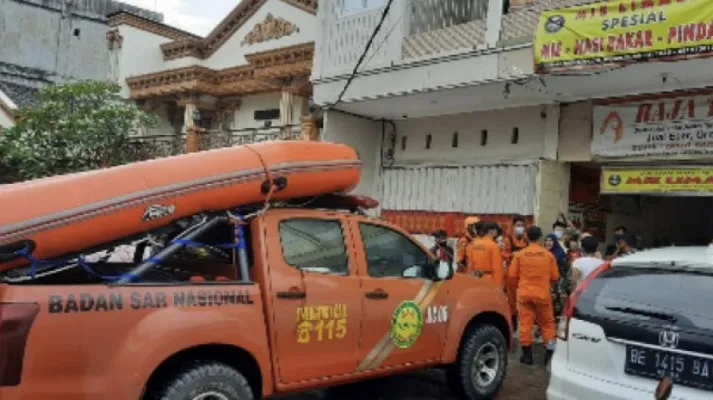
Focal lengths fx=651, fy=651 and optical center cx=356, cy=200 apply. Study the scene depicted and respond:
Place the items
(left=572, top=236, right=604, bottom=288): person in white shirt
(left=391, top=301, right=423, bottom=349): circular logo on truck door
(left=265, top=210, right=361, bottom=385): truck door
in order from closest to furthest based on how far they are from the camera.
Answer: (left=265, top=210, right=361, bottom=385): truck door < (left=391, top=301, right=423, bottom=349): circular logo on truck door < (left=572, top=236, right=604, bottom=288): person in white shirt

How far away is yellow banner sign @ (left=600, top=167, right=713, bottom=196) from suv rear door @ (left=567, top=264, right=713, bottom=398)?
5.92 m

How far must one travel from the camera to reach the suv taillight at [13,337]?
3.12m

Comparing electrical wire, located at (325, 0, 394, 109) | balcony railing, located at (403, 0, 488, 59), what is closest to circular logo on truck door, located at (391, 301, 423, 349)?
balcony railing, located at (403, 0, 488, 59)

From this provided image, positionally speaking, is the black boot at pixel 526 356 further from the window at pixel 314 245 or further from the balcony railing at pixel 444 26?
the balcony railing at pixel 444 26

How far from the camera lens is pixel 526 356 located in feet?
23.2

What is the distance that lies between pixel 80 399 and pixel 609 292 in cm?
290

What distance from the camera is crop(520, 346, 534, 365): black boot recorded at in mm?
7020

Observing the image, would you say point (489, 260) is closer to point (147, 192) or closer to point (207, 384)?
point (207, 384)

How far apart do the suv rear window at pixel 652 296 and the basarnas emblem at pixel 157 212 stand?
2450mm

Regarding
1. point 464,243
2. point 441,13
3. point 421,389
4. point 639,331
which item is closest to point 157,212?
point 639,331

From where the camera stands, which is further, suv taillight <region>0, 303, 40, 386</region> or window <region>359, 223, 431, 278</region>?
window <region>359, 223, 431, 278</region>

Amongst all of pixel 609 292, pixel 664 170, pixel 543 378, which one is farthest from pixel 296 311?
pixel 664 170

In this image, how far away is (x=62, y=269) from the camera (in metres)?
3.65

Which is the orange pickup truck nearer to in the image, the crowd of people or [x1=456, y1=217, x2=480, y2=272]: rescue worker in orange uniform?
the crowd of people
